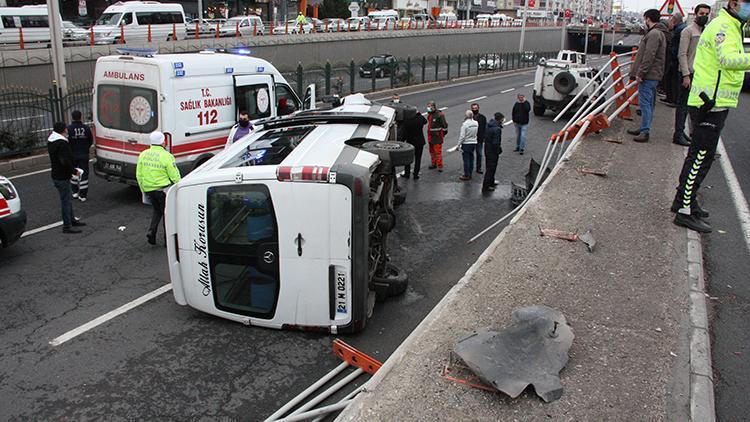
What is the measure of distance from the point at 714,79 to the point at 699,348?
3192 millimetres

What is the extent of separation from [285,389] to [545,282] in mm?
2681

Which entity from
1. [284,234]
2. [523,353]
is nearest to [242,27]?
[284,234]

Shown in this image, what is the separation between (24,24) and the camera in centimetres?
3147

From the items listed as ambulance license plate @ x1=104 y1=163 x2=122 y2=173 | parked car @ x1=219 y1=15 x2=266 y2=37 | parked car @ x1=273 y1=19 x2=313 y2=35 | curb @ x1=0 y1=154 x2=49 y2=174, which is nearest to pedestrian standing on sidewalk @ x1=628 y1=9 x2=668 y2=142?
ambulance license plate @ x1=104 y1=163 x2=122 y2=173

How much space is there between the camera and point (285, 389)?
18.3ft

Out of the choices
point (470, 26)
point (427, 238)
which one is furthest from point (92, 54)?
point (470, 26)

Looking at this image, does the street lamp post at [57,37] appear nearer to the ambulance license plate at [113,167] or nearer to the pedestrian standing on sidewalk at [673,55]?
the ambulance license plate at [113,167]

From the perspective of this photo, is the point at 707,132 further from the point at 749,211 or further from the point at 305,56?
the point at 305,56

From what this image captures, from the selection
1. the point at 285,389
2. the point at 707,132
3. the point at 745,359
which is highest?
the point at 707,132

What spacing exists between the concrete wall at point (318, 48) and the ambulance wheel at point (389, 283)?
1924 cm

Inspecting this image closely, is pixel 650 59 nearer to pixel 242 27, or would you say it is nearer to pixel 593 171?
pixel 593 171

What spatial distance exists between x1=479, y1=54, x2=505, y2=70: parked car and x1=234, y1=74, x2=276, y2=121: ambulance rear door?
32.4 meters

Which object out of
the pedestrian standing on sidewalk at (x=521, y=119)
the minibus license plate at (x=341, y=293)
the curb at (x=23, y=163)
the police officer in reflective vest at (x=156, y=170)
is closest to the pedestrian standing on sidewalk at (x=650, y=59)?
the pedestrian standing on sidewalk at (x=521, y=119)

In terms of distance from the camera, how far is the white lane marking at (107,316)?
6.44 m
